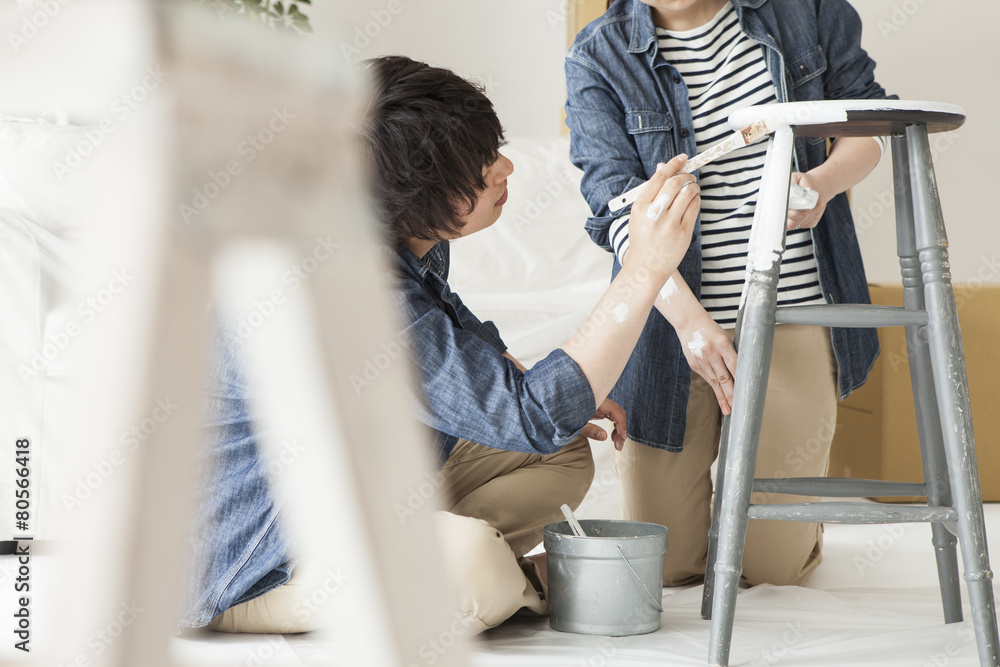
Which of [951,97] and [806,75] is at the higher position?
[951,97]

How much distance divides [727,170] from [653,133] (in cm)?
12

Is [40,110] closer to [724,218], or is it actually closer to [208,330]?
[208,330]

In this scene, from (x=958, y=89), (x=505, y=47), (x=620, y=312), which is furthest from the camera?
(x=505, y=47)

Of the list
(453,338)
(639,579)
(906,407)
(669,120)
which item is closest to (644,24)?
(669,120)

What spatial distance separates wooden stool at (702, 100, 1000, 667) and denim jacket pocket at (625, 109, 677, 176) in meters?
0.26

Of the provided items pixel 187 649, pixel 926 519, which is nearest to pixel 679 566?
pixel 926 519

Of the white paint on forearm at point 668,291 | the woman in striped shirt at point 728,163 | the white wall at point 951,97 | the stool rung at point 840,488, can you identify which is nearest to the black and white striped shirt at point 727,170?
the woman in striped shirt at point 728,163

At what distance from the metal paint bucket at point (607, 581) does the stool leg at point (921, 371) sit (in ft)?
1.02

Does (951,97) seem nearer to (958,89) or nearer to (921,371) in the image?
(958,89)

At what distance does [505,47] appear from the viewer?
2.84 meters

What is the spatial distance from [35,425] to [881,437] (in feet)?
6.00

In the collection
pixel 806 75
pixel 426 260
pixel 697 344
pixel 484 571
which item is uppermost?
pixel 806 75

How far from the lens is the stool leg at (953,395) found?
0.83 m

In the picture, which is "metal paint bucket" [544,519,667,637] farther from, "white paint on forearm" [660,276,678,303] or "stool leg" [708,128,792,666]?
"white paint on forearm" [660,276,678,303]
